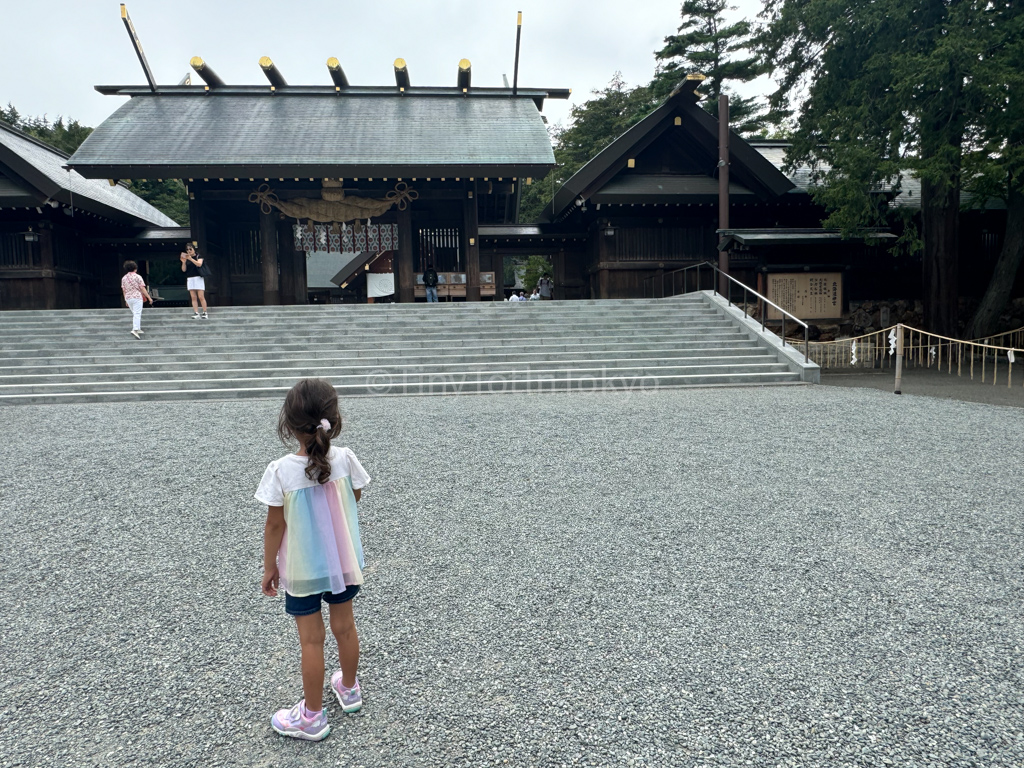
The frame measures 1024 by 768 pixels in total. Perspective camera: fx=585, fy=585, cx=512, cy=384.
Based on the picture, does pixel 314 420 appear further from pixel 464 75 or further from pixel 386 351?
pixel 464 75

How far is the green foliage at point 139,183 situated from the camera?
96.1 ft

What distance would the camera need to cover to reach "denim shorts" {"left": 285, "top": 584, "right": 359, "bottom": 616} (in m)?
1.91

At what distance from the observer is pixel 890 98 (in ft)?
40.9

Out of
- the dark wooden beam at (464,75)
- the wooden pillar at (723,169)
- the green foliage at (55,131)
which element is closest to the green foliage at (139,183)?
the green foliage at (55,131)

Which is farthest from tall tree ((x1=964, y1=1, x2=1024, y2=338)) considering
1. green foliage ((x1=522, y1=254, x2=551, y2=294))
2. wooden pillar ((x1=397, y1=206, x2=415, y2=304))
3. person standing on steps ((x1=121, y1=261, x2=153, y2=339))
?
green foliage ((x1=522, y1=254, x2=551, y2=294))

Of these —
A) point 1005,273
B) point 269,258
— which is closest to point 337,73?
point 269,258

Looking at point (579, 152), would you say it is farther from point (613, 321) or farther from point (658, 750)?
point (658, 750)

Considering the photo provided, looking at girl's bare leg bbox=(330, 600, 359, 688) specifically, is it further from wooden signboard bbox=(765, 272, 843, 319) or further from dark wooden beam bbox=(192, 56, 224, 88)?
dark wooden beam bbox=(192, 56, 224, 88)

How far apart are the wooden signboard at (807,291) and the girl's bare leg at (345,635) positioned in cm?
1611

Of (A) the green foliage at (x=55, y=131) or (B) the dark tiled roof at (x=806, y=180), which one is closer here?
(B) the dark tiled roof at (x=806, y=180)

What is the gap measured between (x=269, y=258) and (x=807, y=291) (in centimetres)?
1458

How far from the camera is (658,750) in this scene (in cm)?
186

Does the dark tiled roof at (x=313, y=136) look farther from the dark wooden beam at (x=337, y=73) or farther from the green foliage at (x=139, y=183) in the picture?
the green foliage at (x=139, y=183)

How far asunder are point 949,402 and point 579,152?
2745cm
